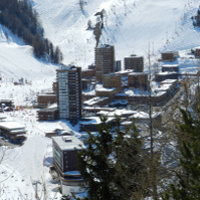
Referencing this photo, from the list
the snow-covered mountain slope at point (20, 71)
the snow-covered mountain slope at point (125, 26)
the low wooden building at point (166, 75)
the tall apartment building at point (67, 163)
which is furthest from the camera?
the snow-covered mountain slope at point (125, 26)

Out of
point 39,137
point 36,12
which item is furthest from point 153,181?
point 36,12

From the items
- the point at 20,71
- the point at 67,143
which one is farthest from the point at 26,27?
the point at 67,143

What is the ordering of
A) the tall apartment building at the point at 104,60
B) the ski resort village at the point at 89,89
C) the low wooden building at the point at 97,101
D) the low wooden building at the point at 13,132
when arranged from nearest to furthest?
1. the ski resort village at the point at 89,89
2. the low wooden building at the point at 13,132
3. the low wooden building at the point at 97,101
4. the tall apartment building at the point at 104,60

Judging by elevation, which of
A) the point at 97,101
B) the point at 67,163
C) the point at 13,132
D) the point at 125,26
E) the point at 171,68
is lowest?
the point at 67,163

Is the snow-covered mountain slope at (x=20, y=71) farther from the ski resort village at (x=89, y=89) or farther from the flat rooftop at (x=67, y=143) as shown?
the flat rooftop at (x=67, y=143)

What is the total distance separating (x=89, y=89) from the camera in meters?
31.9

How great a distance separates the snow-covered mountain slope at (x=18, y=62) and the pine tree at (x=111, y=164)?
1306 inches

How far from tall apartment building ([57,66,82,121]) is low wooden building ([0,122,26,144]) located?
3316mm

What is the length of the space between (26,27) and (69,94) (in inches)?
1189

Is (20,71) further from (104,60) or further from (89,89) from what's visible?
(89,89)

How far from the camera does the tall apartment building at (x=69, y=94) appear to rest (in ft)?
76.7

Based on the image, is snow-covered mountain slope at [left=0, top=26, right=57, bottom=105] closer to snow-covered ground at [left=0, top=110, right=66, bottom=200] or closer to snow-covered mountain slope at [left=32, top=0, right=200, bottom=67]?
snow-covered mountain slope at [left=32, top=0, right=200, bottom=67]

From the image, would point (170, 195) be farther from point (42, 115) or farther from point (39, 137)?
point (42, 115)

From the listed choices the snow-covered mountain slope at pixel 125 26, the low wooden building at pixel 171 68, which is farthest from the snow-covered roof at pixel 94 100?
the snow-covered mountain slope at pixel 125 26
